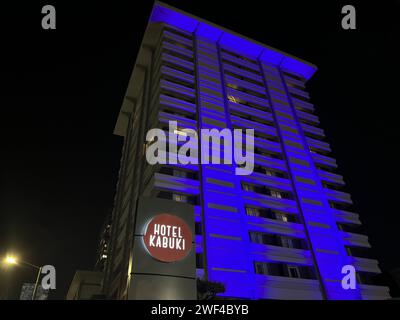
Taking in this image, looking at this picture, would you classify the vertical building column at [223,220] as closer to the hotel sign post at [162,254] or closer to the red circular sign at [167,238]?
the hotel sign post at [162,254]

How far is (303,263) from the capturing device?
35656 mm

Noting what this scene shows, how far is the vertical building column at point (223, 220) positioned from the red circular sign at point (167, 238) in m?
14.5

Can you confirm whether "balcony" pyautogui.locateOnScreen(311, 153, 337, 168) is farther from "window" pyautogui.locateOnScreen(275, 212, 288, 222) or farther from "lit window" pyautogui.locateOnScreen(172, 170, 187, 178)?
"lit window" pyautogui.locateOnScreen(172, 170, 187, 178)

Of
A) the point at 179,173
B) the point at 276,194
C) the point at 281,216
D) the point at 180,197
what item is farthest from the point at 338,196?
the point at 180,197

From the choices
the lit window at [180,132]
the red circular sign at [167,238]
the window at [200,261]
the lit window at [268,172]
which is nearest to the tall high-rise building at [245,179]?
the window at [200,261]

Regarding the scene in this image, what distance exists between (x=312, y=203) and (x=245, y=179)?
387 inches

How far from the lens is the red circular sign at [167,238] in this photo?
15922 millimetres

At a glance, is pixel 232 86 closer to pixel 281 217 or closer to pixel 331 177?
pixel 331 177

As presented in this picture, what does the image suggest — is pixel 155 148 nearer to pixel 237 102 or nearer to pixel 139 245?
pixel 237 102

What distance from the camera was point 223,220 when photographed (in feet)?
110

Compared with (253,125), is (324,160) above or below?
below

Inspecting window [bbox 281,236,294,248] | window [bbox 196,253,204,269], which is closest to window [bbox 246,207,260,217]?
window [bbox 281,236,294,248]

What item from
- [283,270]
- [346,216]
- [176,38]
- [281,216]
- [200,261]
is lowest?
[200,261]
